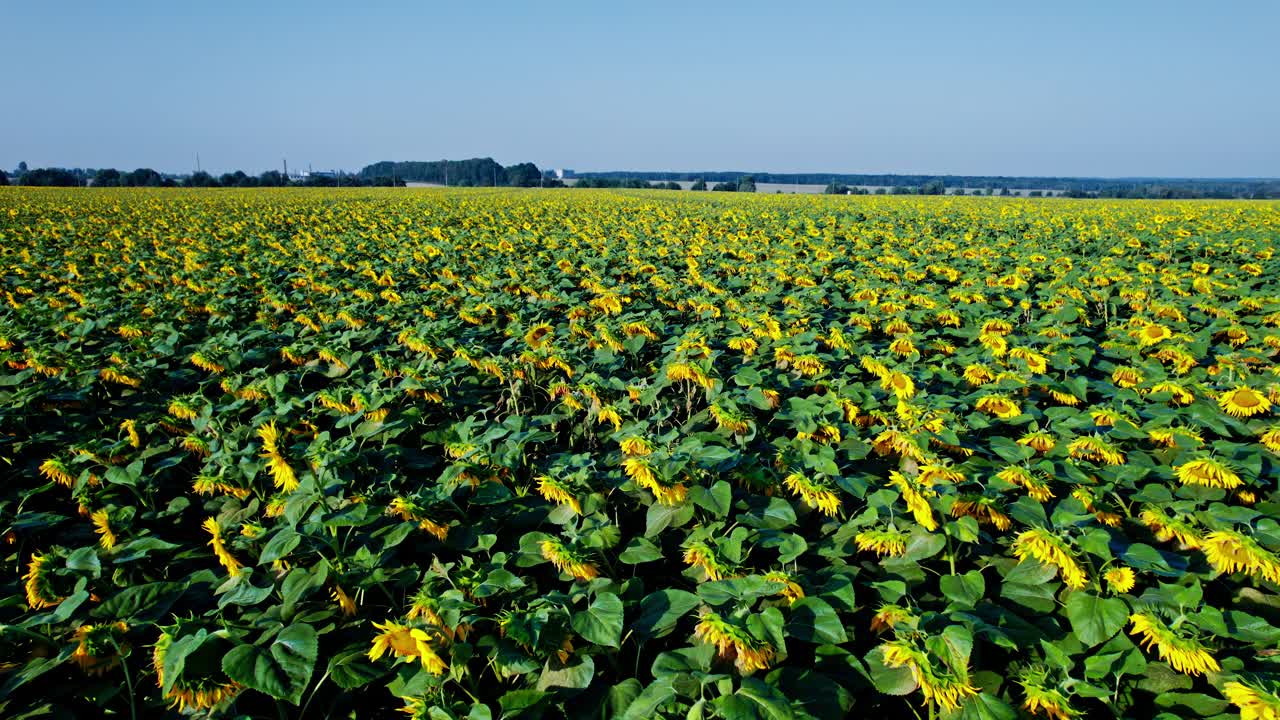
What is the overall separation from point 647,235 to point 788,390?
34.5 ft

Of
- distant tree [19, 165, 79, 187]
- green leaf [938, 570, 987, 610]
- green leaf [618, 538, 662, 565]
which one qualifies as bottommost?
green leaf [938, 570, 987, 610]

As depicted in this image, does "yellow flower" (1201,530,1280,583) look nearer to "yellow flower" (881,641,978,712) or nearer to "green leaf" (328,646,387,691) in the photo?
"yellow flower" (881,641,978,712)

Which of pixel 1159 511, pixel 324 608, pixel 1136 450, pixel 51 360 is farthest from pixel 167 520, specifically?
pixel 1136 450

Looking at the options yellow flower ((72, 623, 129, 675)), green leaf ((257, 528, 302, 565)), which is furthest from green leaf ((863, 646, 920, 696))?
yellow flower ((72, 623, 129, 675))

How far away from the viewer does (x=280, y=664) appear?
5.68ft

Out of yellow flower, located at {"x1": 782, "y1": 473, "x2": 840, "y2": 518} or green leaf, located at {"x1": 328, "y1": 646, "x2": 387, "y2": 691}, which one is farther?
yellow flower, located at {"x1": 782, "y1": 473, "x2": 840, "y2": 518}

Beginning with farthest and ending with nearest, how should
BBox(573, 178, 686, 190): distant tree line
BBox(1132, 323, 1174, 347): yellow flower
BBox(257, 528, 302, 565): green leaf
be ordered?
BBox(573, 178, 686, 190): distant tree line, BBox(1132, 323, 1174, 347): yellow flower, BBox(257, 528, 302, 565): green leaf

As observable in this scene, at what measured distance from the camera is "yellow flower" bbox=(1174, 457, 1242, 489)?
8.73ft

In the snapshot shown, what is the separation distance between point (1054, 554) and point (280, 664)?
2.42m

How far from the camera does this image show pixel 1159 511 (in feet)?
8.02


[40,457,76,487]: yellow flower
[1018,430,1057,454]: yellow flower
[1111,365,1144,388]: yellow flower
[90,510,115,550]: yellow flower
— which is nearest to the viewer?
[90,510,115,550]: yellow flower

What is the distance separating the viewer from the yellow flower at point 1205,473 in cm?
266

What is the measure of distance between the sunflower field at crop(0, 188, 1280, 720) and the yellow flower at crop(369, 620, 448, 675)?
0.4 inches

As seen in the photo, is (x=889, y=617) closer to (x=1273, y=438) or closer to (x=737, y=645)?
(x=737, y=645)
